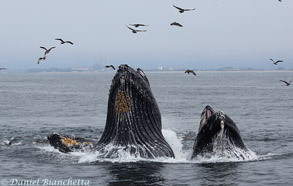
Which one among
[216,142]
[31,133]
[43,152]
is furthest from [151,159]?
[31,133]

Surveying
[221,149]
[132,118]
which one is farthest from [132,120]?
[221,149]

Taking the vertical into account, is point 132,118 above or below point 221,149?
above

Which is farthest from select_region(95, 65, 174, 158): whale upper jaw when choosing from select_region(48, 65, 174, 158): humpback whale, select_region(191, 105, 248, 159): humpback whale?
select_region(191, 105, 248, 159): humpback whale

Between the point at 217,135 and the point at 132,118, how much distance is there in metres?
2.17

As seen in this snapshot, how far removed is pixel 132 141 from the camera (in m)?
13.3

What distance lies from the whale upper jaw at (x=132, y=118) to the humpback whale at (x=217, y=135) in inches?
41.0

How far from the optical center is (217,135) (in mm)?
13133

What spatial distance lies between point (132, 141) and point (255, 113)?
21605 mm

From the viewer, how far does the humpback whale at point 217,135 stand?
42.8ft

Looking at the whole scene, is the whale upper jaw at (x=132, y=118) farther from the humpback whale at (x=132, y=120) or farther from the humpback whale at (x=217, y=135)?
the humpback whale at (x=217, y=135)

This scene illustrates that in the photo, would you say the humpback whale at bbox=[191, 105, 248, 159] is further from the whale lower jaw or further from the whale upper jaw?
the whale upper jaw

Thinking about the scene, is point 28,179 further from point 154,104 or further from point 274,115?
point 274,115

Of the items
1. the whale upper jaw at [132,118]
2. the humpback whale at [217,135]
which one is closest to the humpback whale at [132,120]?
the whale upper jaw at [132,118]

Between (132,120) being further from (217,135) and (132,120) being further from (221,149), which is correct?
(221,149)
